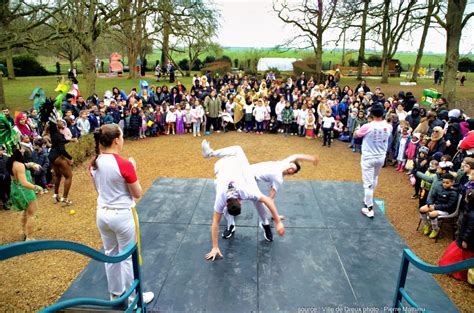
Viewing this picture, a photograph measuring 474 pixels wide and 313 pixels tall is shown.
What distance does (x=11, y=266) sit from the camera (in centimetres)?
507

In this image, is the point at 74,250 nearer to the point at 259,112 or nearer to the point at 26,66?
the point at 259,112

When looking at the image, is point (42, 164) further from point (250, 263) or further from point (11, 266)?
point (250, 263)

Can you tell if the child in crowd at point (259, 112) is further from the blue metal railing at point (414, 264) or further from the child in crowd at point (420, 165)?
the blue metal railing at point (414, 264)

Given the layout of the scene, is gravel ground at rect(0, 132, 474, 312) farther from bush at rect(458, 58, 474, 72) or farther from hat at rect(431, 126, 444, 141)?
bush at rect(458, 58, 474, 72)

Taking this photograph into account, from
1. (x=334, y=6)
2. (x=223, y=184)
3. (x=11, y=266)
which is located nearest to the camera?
(x=223, y=184)

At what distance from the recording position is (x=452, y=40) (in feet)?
47.1

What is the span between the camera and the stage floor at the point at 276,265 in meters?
3.71

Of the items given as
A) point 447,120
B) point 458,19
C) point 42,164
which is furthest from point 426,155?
point 458,19

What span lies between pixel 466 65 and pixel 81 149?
129 feet

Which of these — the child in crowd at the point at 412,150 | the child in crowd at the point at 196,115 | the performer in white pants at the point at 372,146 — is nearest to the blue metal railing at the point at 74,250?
the performer in white pants at the point at 372,146

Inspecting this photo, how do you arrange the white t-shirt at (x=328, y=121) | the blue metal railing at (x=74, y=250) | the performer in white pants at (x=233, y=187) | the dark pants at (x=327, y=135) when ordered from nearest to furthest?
1. the blue metal railing at (x=74, y=250)
2. the performer in white pants at (x=233, y=187)
3. the white t-shirt at (x=328, y=121)
4. the dark pants at (x=327, y=135)

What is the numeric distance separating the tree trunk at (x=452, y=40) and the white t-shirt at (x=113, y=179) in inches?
599

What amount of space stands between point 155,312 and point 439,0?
17.3 m

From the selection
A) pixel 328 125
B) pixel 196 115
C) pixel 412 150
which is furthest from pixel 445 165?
pixel 196 115
